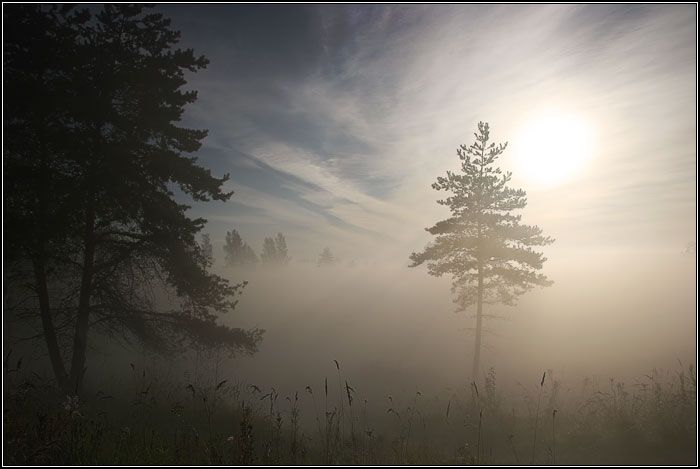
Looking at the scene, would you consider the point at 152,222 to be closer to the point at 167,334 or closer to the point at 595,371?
the point at 167,334

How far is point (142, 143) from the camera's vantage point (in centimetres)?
937

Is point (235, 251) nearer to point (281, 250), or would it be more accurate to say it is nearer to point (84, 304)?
point (281, 250)

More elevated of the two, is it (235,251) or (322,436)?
(235,251)

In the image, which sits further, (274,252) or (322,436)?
(274,252)

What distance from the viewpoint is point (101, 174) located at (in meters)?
8.58

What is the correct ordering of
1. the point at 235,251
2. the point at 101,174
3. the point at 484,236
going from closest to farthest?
1. the point at 101,174
2. the point at 484,236
3. the point at 235,251

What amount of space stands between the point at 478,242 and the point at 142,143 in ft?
49.3

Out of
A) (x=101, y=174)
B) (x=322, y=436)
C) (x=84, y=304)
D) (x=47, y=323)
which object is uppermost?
(x=101, y=174)

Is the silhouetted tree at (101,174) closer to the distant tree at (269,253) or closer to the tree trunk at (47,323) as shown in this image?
the tree trunk at (47,323)

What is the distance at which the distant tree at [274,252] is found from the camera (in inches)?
3250

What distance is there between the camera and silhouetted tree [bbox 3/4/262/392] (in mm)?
7992

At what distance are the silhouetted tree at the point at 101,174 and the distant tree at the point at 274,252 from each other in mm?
73031

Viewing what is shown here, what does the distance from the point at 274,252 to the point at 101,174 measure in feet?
252

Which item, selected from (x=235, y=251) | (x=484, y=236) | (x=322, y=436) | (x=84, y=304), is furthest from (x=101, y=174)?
(x=235, y=251)
